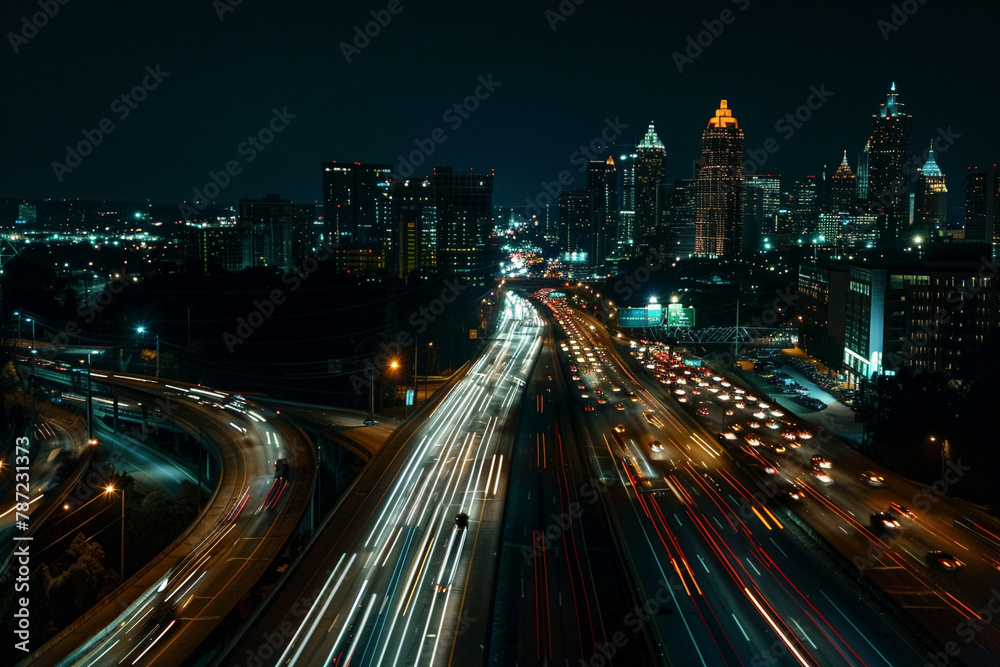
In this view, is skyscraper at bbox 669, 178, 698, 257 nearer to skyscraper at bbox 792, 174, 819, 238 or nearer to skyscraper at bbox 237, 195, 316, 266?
skyscraper at bbox 792, 174, 819, 238

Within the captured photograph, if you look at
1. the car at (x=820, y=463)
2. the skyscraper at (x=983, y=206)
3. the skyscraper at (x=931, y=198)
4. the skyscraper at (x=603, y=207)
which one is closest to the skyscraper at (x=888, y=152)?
the skyscraper at (x=931, y=198)

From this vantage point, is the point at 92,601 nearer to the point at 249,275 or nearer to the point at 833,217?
the point at 249,275

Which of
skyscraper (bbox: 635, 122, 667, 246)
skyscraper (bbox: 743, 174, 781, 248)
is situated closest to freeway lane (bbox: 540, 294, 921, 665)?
skyscraper (bbox: 743, 174, 781, 248)

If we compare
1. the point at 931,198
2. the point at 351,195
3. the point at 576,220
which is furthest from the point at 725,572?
the point at 576,220

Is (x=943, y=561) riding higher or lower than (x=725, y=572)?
higher

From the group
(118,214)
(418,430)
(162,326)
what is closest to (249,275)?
→ (162,326)

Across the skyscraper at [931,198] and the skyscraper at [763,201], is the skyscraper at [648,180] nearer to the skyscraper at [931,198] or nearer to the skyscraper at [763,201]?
the skyscraper at [763,201]

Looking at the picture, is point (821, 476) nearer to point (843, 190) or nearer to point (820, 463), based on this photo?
point (820, 463)
